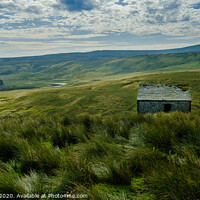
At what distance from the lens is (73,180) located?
2.92 meters

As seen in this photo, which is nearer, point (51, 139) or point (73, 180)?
point (73, 180)

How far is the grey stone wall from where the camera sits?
23750 mm

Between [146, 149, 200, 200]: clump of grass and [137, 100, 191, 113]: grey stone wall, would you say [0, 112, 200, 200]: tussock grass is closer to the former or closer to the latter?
[146, 149, 200, 200]: clump of grass

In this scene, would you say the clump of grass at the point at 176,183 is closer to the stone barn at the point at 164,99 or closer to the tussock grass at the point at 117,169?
the tussock grass at the point at 117,169

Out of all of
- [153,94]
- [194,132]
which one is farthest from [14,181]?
[153,94]

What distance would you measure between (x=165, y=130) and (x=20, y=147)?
3.68m

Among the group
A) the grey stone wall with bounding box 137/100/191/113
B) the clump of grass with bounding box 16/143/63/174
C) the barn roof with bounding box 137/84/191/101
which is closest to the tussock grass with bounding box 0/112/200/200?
the clump of grass with bounding box 16/143/63/174

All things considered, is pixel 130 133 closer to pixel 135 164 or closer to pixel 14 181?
pixel 135 164

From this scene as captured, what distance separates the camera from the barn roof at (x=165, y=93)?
2436 cm

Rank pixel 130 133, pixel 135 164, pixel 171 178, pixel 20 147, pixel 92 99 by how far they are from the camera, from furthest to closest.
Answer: pixel 92 99 → pixel 130 133 → pixel 20 147 → pixel 135 164 → pixel 171 178

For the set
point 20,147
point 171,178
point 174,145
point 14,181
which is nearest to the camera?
point 171,178

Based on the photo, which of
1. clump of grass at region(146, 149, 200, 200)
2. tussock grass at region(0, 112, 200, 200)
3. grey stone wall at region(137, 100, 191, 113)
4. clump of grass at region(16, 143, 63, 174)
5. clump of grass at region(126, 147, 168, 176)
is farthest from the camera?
grey stone wall at region(137, 100, 191, 113)

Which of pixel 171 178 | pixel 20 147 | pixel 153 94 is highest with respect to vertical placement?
pixel 171 178

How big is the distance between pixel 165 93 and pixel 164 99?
3.88 ft
